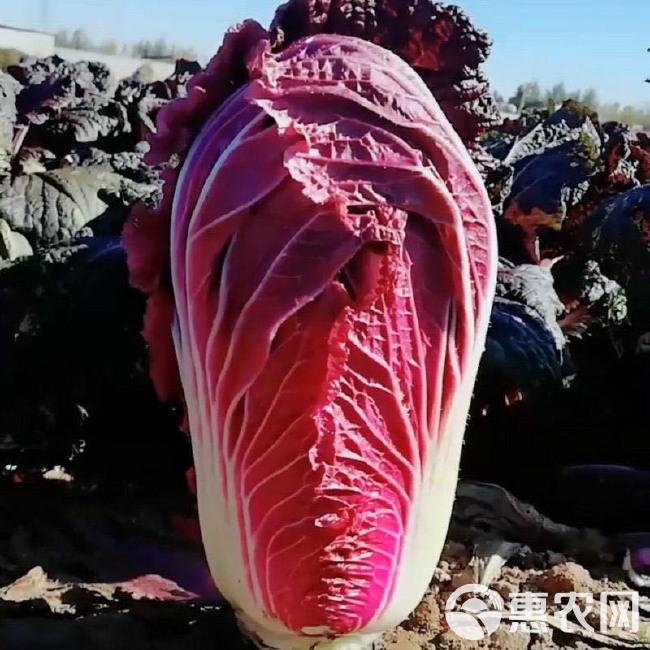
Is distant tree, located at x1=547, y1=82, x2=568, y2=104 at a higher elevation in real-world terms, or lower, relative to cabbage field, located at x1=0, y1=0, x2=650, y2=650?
higher

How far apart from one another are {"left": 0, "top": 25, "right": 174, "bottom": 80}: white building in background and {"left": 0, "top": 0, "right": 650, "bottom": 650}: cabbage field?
66cm

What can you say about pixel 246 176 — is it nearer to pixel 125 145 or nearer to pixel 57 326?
pixel 57 326

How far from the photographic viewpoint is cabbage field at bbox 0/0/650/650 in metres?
1.34

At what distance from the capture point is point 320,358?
1320 mm

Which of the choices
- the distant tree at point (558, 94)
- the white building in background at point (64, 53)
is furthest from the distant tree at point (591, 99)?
the white building in background at point (64, 53)

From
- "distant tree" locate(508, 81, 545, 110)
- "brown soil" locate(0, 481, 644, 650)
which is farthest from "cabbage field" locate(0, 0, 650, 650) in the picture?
"distant tree" locate(508, 81, 545, 110)

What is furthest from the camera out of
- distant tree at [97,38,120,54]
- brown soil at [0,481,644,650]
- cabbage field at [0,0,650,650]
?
distant tree at [97,38,120,54]

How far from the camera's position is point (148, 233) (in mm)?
1549

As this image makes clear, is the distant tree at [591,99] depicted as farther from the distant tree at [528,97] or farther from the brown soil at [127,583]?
the brown soil at [127,583]

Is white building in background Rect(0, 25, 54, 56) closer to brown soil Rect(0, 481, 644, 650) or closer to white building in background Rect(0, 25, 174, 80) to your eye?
white building in background Rect(0, 25, 174, 80)

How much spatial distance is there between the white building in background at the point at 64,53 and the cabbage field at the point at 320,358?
0.66m

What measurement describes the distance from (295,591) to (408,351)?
41 cm

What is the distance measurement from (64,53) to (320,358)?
2.82 metres

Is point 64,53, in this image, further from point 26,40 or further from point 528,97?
point 528,97
